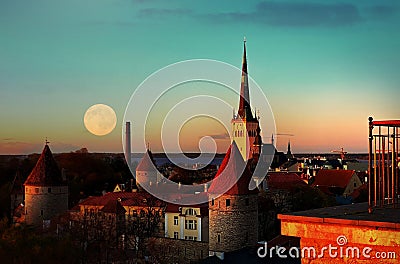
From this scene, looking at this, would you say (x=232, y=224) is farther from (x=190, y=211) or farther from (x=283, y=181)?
(x=283, y=181)

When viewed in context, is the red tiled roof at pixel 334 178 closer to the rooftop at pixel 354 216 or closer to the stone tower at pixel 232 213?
the stone tower at pixel 232 213

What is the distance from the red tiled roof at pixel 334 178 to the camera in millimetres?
54372

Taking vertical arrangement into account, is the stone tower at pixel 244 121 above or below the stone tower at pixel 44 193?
above

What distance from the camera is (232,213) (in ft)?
83.7

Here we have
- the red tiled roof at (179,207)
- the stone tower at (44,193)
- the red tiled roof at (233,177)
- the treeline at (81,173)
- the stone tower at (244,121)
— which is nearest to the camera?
the red tiled roof at (233,177)

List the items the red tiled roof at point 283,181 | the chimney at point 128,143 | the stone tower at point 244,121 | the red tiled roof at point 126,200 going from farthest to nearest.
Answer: the stone tower at point 244,121
the chimney at point 128,143
the red tiled roof at point 283,181
the red tiled roof at point 126,200

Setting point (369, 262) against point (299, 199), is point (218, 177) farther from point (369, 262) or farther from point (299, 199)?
point (369, 262)

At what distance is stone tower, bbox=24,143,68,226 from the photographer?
3616 centimetres

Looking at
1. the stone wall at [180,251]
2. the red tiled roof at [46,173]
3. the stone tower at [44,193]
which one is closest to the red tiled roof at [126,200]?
the stone tower at [44,193]

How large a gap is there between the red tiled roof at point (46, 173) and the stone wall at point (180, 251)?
39.8 ft

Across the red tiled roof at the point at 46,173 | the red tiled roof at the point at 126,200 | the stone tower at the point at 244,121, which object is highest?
the stone tower at the point at 244,121

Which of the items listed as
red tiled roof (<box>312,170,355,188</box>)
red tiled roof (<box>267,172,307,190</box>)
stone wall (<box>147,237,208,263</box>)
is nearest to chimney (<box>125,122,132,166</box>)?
red tiled roof (<box>267,172,307,190</box>)

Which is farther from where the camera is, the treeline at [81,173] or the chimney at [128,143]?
the chimney at [128,143]

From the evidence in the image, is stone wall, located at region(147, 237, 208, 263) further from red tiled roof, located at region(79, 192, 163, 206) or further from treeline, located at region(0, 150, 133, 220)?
treeline, located at region(0, 150, 133, 220)
